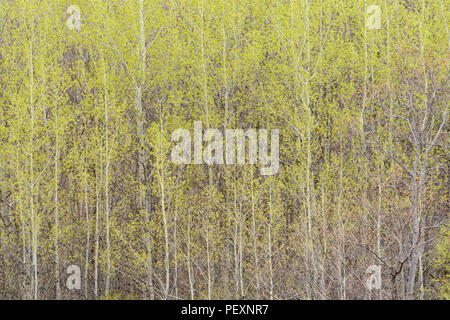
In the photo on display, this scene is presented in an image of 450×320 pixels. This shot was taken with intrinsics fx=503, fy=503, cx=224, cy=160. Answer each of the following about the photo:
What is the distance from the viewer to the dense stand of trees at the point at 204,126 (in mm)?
17000

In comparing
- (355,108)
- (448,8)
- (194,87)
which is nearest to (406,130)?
(355,108)

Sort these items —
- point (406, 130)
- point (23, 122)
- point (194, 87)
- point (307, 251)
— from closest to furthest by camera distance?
point (307, 251) < point (23, 122) < point (406, 130) < point (194, 87)

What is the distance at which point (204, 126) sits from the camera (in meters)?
19.4

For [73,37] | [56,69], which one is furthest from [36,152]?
[73,37]

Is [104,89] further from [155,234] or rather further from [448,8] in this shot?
[448,8]

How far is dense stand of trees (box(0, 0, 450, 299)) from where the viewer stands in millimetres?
17000

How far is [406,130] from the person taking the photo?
18.6 m

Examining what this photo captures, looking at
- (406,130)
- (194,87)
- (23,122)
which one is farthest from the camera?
(194,87)
